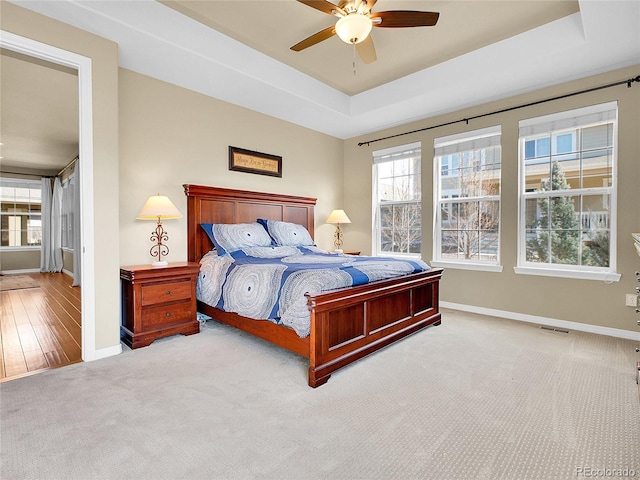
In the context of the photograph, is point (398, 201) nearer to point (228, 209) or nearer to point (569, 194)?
point (569, 194)

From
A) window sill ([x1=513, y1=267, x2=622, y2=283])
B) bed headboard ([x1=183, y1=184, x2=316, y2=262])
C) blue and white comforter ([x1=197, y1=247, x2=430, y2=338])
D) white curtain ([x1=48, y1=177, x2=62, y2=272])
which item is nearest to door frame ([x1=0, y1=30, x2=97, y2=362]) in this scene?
blue and white comforter ([x1=197, y1=247, x2=430, y2=338])

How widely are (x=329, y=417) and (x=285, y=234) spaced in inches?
107

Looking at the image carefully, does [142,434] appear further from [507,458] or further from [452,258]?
[452,258]

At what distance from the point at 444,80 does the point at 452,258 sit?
7.48ft

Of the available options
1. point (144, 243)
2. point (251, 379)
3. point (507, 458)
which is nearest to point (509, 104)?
point (507, 458)

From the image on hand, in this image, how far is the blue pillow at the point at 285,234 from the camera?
13.8 ft

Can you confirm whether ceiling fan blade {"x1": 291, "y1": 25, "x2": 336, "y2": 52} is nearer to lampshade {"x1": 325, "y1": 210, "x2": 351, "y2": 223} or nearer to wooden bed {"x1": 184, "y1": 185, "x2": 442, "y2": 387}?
wooden bed {"x1": 184, "y1": 185, "x2": 442, "y2": 387}

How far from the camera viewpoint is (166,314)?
10.1ft

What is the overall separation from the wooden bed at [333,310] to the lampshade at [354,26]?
1.84 metres

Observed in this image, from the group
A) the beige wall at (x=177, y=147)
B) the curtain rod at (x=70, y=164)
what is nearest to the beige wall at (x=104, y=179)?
the beige wall at (x=177, y=147)

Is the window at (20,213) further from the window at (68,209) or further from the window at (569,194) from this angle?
the window at (569,194)

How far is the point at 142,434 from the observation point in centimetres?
166

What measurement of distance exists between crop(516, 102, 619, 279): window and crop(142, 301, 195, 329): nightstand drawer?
147 inches

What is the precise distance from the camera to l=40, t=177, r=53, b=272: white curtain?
773 centimetres
